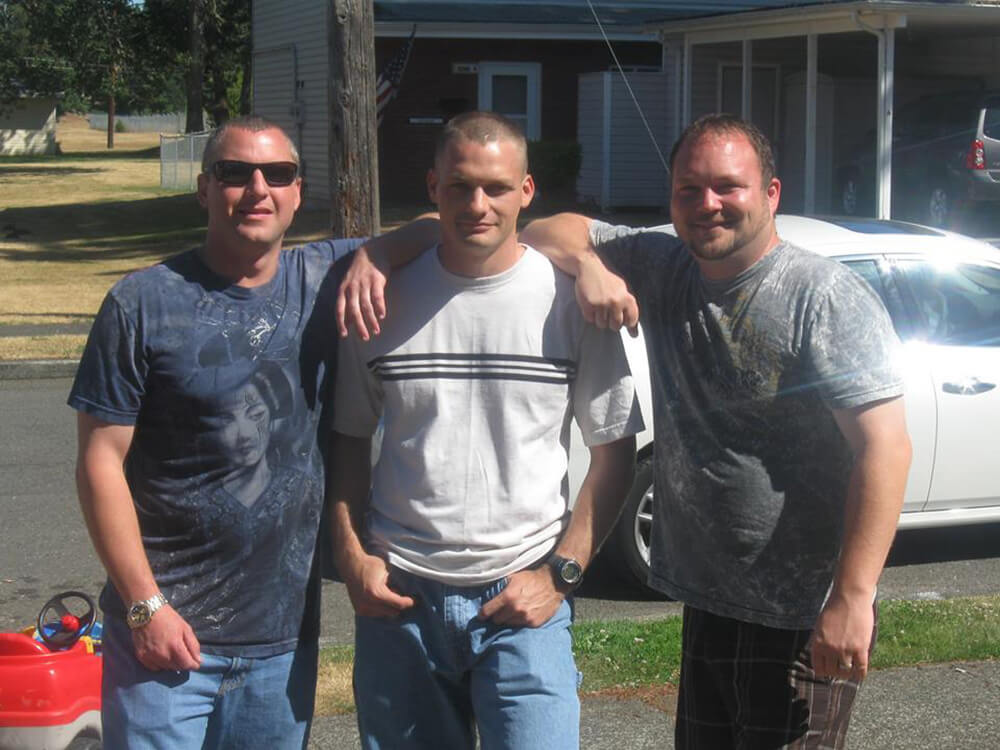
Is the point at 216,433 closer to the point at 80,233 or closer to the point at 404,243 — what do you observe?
the point at 404,243

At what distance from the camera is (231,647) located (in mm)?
2877

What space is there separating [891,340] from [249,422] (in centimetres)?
135

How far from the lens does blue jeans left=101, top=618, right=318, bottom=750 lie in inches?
110

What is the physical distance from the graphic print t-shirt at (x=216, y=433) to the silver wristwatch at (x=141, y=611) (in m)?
0.07

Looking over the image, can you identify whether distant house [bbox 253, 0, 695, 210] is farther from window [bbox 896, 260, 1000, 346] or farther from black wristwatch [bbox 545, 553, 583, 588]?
black wristwatch [bbox 545, 553, 583, 588]

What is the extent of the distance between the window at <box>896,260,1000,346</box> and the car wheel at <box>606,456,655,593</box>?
1467mm

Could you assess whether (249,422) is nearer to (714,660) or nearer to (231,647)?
(231,647)

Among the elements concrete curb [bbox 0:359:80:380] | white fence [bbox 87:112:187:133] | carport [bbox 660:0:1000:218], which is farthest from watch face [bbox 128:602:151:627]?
white fence [bbox 87:112:187:133]

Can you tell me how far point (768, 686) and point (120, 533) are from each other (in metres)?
1.42

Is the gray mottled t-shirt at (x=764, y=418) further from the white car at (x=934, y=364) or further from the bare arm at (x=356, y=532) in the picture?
the white car at (x=934, y=364)

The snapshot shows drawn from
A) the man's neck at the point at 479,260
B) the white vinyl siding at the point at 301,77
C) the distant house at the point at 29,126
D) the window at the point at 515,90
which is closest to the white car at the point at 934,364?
the man's neck at the point at 479,260

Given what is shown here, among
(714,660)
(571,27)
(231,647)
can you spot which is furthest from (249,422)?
(571,27)

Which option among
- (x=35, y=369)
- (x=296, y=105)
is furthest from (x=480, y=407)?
(x=296, y=105)

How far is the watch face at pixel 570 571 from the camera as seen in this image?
288cm
